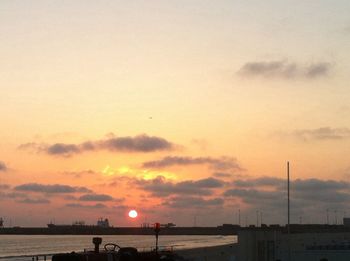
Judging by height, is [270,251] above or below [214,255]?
above

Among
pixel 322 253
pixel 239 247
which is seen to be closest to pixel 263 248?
pixel 239 247

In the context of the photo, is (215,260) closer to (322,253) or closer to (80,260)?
(322,253)

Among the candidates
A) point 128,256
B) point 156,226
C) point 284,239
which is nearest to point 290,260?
point 284,239

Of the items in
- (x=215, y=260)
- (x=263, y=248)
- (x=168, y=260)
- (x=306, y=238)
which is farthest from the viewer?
(x=306, y=238)

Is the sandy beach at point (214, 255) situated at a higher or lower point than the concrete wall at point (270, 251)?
lower

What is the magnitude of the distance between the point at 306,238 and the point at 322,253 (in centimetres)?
2313

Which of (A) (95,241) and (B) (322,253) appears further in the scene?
(B) (322,253)

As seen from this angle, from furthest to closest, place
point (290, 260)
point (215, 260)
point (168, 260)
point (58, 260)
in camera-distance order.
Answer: point (215, 260)
point (290, 260)
point (168, 260)
point (58, 260)

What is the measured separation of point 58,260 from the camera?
3441 cm

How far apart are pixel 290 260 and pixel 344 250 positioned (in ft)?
16.9

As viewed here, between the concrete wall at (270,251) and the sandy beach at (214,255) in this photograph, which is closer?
the concrete wall at (270,251)

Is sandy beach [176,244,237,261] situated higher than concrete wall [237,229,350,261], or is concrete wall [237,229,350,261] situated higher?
concrete wall [237,229,350,261]

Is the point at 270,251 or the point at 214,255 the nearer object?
the point at 270,251

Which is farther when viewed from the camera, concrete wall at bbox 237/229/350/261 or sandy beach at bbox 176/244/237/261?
sandy beach at bbox 176/244/237/261
